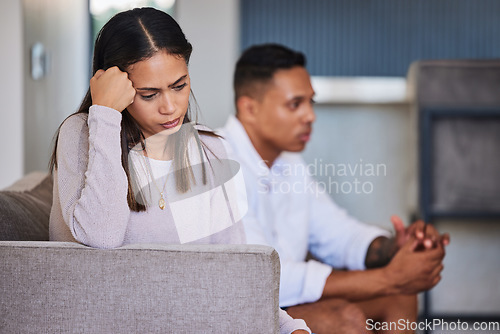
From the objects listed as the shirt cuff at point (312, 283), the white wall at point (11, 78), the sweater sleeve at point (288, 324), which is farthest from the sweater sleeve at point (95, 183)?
the white wall at point (11, 78)

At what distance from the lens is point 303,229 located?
1275mm

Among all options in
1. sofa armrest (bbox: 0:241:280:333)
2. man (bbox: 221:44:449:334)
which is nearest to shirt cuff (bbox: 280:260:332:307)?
man (bbox: 221:44:449:334)

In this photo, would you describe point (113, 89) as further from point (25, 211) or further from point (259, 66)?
point (259, 66)

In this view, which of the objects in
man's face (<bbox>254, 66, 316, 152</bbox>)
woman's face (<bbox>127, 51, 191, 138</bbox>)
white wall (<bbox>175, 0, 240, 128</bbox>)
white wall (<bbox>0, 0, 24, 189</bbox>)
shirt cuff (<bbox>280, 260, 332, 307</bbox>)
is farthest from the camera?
white wall (<bbox>0, 0, 24, 189</bbox>)

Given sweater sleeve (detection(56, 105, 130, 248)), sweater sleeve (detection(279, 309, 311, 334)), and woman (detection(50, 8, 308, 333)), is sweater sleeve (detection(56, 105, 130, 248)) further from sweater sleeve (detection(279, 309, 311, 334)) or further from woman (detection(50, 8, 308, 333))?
sweater sleeve (detection(279, 309, 311, 334))

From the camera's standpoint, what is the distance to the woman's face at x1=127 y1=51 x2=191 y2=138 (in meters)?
0.69

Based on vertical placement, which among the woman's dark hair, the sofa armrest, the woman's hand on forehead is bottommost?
the sofa armrest

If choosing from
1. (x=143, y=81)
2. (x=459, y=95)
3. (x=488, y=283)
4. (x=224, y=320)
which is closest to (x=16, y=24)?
(x=143, y=81)

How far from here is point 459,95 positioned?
192 cm

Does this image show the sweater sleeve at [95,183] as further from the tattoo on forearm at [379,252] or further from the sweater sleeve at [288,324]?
the tattoo on forearm at [379,252]

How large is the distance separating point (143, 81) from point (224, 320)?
293mm

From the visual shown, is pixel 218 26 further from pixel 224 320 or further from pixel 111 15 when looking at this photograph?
pixel 224 320

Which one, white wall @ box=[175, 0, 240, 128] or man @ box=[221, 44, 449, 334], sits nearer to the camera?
white wall @ box=[175, 0, 240, 128]

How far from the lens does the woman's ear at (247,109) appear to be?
118cm
